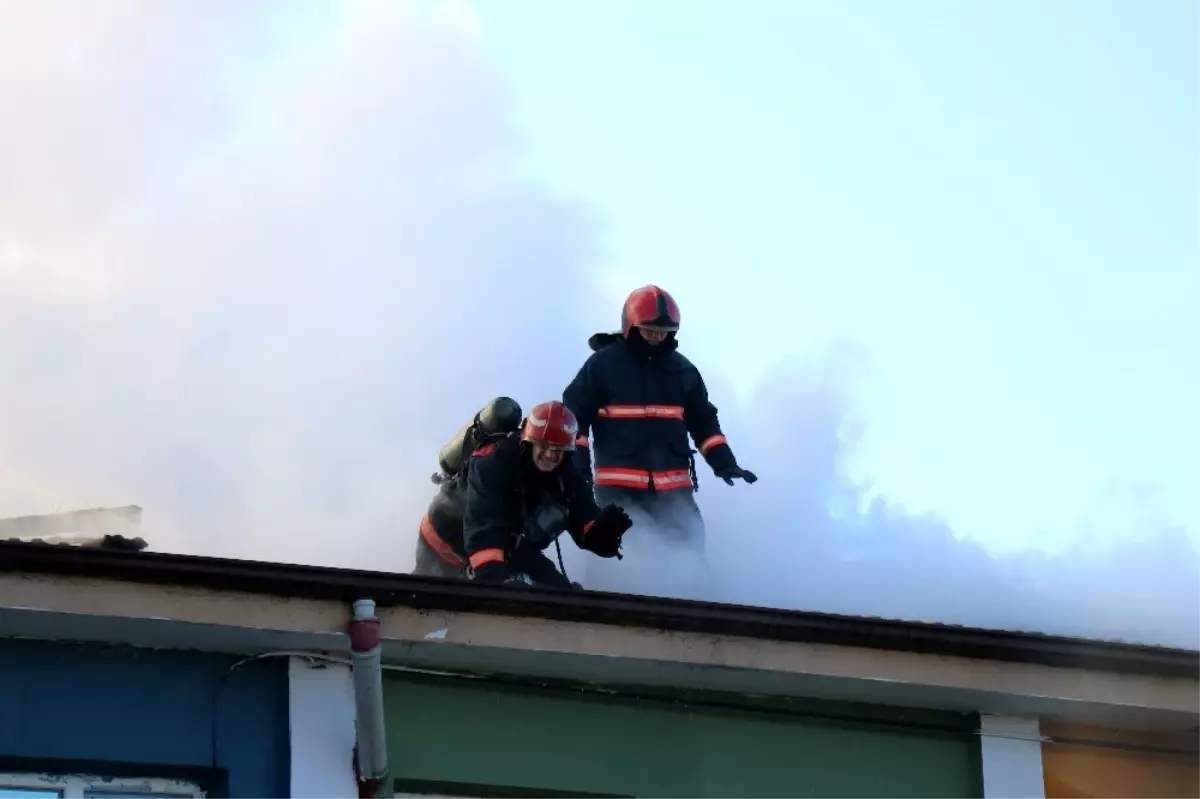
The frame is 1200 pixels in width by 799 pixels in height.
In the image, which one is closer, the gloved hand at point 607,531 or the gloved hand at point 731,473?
the gloved hand at point 607,531

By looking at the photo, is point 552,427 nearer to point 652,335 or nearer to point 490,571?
point 490,571

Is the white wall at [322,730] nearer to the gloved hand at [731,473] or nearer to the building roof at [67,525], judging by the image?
the building roof at [67,525]

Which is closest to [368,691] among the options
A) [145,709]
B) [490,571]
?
[145,709]

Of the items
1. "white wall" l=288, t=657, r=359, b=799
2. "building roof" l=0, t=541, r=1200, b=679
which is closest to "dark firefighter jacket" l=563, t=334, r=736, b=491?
"building roof" l=0, t=541, r=1200, b=679

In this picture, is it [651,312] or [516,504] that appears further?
[651,312]

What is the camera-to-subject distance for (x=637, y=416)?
34.6 ft

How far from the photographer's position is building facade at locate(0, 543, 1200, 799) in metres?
6.34

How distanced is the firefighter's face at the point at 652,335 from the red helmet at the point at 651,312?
17mm

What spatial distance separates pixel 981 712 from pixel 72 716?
9.98 ft

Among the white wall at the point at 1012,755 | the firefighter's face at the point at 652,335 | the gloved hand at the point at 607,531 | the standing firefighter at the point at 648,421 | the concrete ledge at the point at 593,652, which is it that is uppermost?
the firefighter's face at the point at 652,335

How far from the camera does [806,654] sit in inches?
274

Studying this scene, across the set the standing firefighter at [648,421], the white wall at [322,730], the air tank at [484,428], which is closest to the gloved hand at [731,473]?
the standing firefighter at [648,421]

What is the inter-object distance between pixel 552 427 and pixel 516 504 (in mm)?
394

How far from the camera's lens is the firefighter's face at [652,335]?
10570 mm
